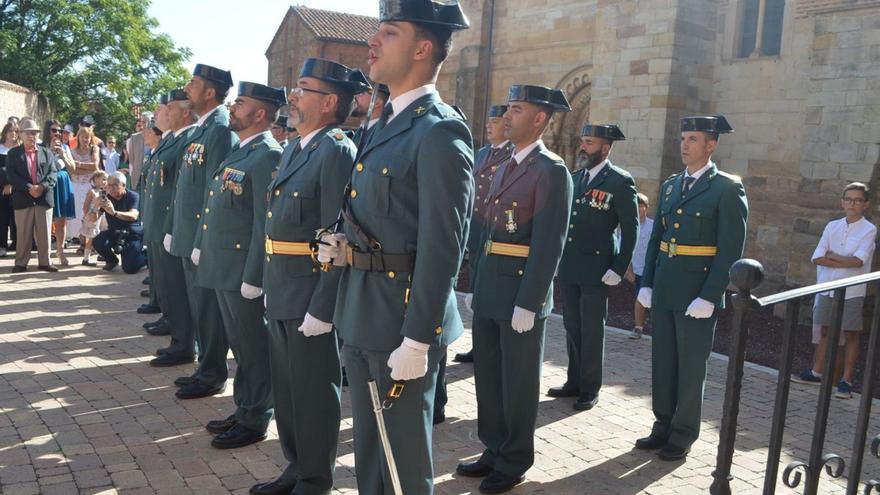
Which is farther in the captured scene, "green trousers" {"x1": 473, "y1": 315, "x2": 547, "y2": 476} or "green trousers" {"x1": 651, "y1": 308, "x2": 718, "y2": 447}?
"green trousers" {"x1": 651, "y1": 308, "x2": 718, "y2": 447}

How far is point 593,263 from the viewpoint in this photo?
6.04m

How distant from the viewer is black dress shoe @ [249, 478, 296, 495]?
4008 mm

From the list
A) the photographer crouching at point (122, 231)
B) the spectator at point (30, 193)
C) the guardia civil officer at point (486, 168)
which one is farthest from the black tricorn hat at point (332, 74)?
the spectator at point (30, 193)

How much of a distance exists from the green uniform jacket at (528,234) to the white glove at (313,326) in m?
1.17

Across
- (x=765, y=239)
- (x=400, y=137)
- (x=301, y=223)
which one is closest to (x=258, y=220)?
(x=301, y=223)

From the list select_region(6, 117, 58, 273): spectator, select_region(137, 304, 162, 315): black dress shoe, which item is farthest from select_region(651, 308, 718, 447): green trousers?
select_region(6, 117, 58, 273): spectator

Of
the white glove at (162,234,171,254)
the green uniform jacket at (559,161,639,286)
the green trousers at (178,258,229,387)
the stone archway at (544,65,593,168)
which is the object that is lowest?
the green trousers at (178,258,229,387)

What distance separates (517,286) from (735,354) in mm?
1768

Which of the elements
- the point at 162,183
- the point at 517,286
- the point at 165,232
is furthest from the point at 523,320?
the point at 162,183

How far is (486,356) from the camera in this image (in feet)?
15.2

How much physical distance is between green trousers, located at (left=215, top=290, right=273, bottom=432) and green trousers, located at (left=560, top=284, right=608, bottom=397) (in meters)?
2.45

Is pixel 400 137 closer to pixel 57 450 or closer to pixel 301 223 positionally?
pixel 301 223

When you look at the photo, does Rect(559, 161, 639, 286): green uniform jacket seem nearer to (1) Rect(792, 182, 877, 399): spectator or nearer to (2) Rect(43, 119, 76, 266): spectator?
(1) Rect(792, 182, 877, 399): spectator

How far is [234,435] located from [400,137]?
8.36 feet
